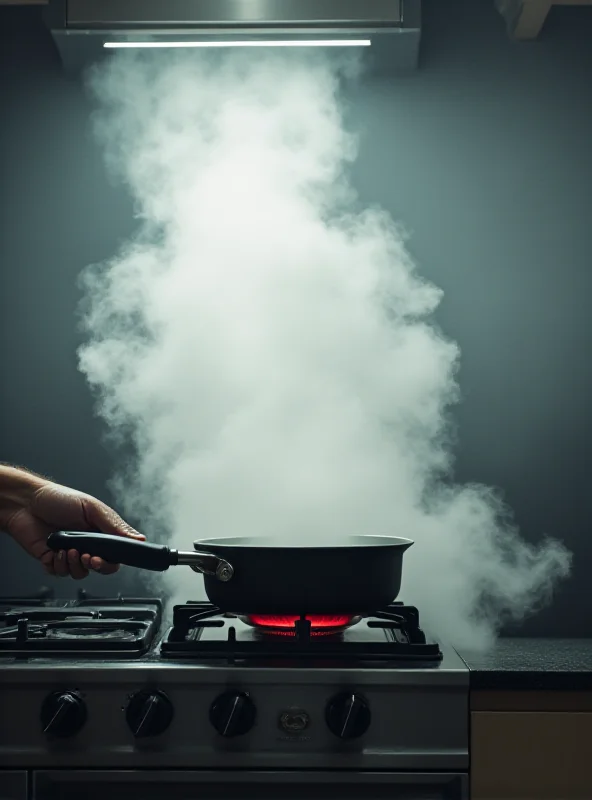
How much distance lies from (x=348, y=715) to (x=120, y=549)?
0.44m

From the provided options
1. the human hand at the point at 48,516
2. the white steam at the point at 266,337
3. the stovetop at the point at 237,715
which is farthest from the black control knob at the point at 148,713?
the white steam at the point at 266,337

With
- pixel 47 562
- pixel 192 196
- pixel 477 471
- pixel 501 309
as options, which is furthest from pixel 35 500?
pixel 501 309

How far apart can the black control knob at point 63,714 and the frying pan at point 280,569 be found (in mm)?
218

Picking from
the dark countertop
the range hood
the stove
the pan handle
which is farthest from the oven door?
the range hood

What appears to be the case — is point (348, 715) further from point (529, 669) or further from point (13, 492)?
point (13, 492)

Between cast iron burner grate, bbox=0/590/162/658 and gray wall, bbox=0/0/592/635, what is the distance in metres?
0.17

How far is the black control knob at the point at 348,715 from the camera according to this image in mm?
1299

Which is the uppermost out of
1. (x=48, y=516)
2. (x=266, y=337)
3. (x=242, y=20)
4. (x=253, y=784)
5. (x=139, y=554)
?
(x=242, y=20)

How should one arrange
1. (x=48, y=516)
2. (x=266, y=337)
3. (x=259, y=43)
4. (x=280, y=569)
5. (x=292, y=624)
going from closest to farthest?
(x=280, y=569) < (x=292, y=624) < (x=48, y=516) < (x=259, y=43) < (x=266, y=337)

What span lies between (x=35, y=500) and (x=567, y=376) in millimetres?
1198

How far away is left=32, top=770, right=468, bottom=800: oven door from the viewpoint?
133cm

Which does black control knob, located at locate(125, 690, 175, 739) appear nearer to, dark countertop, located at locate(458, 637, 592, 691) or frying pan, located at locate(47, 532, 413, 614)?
frying pan, located at locate(47, 532, 413, 614)

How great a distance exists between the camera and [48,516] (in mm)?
1740

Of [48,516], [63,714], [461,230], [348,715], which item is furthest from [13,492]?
[461,230]
